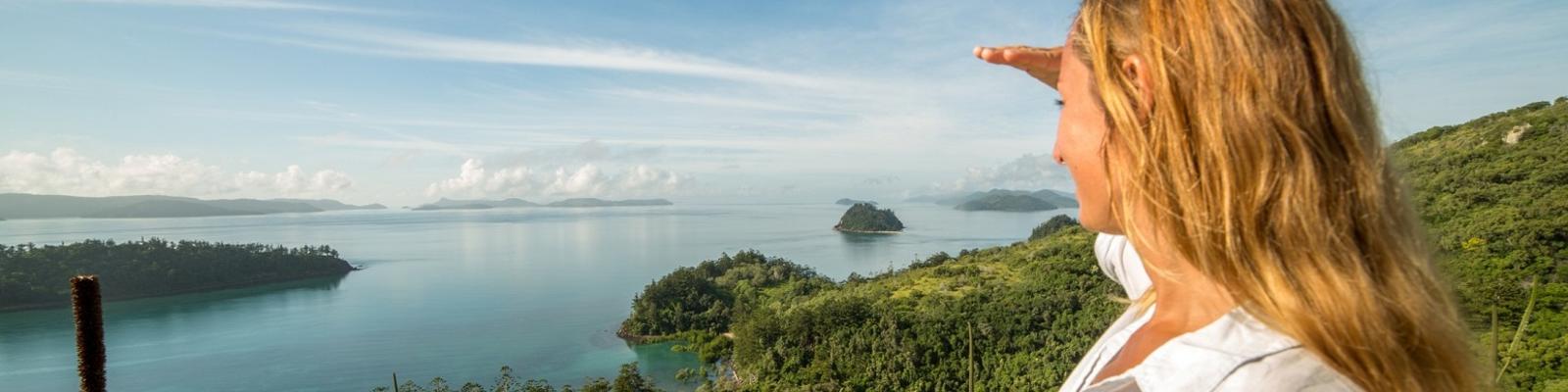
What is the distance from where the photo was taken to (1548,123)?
20.9 m

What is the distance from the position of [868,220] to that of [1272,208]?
61.9 meters

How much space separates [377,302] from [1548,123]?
4339 cm

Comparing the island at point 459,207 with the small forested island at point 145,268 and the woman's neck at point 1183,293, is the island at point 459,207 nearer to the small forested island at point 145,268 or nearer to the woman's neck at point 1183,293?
the small forested island at point 145,268

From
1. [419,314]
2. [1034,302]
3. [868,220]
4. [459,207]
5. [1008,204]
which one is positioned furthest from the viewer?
[459,207]

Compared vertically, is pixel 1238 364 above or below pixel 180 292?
above

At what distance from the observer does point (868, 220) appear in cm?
6194

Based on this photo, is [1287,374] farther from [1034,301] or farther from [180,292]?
[180,292]

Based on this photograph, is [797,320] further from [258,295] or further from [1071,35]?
[258,295]

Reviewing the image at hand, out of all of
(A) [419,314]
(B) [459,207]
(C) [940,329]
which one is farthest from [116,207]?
(C) [940,329]

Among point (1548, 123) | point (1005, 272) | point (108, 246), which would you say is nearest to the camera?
point (1548, 123)

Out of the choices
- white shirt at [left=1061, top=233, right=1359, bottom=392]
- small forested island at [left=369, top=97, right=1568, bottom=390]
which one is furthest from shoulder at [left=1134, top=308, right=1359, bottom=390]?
small forested island at [left=369, top=97, right=1568, bottom=390]

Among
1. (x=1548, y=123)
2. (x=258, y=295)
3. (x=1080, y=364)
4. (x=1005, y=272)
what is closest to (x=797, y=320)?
(x=1005, y=272)

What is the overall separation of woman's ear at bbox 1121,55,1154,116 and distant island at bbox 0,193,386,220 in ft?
328

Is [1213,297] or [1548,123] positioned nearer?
[1213,297]
